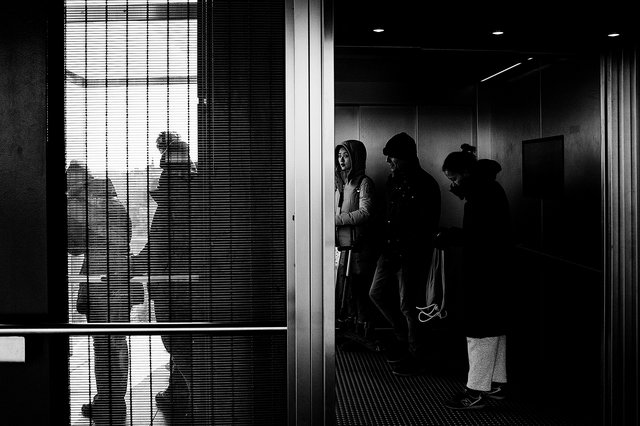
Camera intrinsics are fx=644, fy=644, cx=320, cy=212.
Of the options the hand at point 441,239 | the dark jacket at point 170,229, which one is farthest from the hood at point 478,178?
the dark jacket at point 170,229

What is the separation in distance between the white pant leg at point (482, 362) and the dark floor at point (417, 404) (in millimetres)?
181

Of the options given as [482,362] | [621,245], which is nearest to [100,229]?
[621,245]

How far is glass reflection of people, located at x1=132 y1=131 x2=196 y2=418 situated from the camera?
96.7 inches

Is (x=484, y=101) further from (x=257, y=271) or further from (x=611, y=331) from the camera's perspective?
(x=257, y=271)

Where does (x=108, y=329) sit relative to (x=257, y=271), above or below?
below

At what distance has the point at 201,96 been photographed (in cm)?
245

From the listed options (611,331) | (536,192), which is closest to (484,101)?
(536,192)

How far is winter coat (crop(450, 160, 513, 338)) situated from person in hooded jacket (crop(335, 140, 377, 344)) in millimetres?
1425

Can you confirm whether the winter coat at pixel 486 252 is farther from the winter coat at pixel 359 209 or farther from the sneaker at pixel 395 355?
the winter coat at pixel 359 209

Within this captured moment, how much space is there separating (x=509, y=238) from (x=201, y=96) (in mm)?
2814

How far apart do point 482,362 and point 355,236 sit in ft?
6.20

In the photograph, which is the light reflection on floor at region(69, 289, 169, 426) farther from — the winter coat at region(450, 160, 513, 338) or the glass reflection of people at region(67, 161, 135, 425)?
the winter coat at region(450, 160, 513, 338)

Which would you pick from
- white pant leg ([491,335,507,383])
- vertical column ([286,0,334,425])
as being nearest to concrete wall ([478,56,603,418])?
white pant leg ([491,335,507,383])

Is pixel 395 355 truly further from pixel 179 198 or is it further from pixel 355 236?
pixel 179 198
